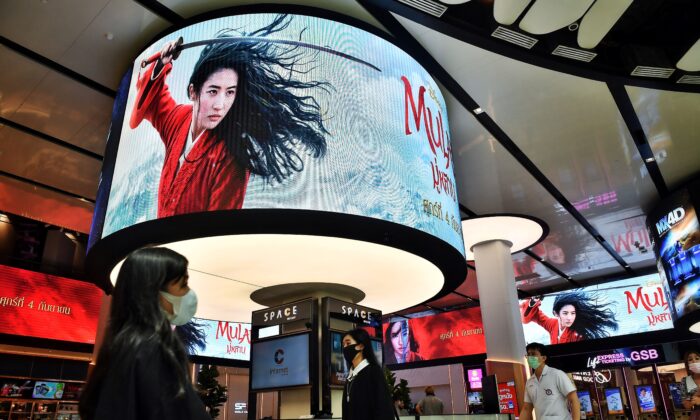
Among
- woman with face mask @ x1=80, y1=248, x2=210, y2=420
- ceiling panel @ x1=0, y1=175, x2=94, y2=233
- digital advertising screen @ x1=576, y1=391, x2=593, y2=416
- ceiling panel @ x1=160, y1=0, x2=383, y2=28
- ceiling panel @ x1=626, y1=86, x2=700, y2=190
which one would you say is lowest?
digital advertising screen @ x1=576, y1=391, x2=593, y2=416

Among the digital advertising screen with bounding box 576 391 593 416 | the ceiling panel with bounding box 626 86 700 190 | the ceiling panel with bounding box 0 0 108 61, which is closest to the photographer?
the ceiling panel with bounding box 0 0 108 61

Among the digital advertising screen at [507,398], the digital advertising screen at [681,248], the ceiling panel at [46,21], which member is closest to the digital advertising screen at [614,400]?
the digital advertising screen at [681,248]

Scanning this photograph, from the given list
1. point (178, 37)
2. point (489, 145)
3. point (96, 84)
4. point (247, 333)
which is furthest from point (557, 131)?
point (247, 333)

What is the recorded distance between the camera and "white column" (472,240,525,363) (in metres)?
9.01

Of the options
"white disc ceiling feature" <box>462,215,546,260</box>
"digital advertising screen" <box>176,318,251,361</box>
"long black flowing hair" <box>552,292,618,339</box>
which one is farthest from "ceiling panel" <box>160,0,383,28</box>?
"long black flowing hair" <box>552,292,618,339</box>

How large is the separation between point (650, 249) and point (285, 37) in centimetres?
1074

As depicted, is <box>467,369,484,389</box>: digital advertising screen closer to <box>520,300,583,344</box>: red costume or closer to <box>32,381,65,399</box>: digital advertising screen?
<box>520,300,583,344</box>: red costume

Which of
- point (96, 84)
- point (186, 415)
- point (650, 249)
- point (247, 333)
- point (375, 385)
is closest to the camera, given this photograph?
point (186, 415)

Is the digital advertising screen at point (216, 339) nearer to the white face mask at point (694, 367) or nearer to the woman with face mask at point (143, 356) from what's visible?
the white face mask at point (694, 367)

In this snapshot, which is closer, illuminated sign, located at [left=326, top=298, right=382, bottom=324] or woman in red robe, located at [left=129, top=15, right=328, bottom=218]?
woman in red robe, located at [left=129, top=15, right=328, bottom=218]

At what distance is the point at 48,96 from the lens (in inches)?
226

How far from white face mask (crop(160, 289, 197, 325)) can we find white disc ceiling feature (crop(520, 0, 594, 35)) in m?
4.56

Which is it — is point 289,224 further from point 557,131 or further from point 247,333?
point 247,333

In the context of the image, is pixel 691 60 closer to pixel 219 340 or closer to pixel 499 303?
pixel 499 303
